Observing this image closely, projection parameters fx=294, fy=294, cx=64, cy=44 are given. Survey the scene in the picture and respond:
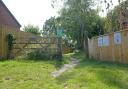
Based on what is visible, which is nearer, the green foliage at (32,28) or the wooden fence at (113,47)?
the wooden fence at (113,47)

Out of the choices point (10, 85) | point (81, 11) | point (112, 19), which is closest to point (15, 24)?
point (81, 11)

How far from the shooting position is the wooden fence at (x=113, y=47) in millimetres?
15539

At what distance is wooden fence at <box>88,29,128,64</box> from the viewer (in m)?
15.5

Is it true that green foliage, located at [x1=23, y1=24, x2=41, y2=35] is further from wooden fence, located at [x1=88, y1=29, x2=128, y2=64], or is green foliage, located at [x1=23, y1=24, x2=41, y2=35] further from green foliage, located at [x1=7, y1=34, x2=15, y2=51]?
wooden fence, located at [x1=88, y1=29, x2=128, y2=64]

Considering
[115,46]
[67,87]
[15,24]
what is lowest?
[67,87]

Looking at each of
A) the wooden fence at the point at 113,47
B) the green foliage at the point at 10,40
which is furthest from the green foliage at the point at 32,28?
the wooden fence at the point at 113,47

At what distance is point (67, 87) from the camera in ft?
30.3

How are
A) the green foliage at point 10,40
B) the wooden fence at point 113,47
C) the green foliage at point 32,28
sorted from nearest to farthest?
the wooden fence at point 113,47 < the green foliage at point 10,40 < the green foliage at point 32,28

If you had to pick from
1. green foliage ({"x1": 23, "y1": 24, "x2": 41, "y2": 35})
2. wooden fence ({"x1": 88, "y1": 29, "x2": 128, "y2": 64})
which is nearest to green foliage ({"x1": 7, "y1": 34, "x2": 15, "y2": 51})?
wooden fence ({"x1": 88, "y1": 29, "x2": 128, "y2": 64})

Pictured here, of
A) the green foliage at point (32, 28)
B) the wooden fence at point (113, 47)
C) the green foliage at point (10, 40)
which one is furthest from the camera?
the green foliage at point (32, 28)

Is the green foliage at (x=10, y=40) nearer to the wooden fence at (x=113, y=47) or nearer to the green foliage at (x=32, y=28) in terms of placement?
the wooden fence at (x=113, y=47)

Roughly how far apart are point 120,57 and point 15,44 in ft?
30.7

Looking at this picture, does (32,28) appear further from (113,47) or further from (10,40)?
(113,47)

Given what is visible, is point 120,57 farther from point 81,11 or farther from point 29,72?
point 81,11
